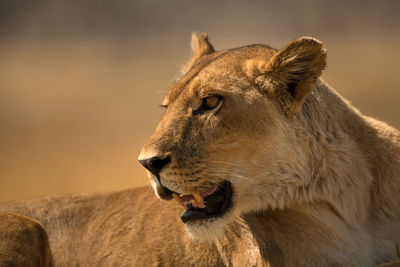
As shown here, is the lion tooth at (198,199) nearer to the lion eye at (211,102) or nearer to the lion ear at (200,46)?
the lion eye at (211,102)

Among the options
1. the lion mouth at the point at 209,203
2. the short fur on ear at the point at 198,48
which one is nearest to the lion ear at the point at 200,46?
the short fur on ear at the point at 198,48

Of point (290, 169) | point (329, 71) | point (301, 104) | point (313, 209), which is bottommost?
point (329, 71)

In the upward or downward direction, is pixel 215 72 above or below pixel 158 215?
above

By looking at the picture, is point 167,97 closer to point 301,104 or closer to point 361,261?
point 301,104

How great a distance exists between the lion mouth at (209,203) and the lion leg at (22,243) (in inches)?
40.2

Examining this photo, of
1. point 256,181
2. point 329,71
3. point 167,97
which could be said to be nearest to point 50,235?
point 167,97

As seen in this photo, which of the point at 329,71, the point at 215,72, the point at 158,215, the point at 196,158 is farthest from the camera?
the point at 329,71

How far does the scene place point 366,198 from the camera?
3.71 metres

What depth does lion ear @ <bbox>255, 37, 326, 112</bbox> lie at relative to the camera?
3498 mm

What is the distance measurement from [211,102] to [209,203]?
22.6 inches

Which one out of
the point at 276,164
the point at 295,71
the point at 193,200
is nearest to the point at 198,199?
the point at 193,200

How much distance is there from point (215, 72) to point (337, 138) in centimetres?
83

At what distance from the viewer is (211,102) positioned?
3.54 metres

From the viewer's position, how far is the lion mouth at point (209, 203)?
3.51 m
